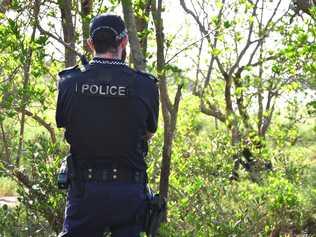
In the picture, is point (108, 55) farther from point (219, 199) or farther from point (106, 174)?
point (219, 199)

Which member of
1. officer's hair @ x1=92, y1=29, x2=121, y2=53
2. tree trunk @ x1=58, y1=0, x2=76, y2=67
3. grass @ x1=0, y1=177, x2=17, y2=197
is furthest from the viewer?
grass @ x1=0, y1=177, x2=17, y2=197

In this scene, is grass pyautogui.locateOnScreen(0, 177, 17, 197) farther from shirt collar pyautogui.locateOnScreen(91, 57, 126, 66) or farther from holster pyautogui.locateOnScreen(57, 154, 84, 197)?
shirt collar pyautogui.locateOnScreen(91, 57, 126, 66)

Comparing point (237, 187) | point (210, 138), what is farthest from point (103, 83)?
point (210, 138)

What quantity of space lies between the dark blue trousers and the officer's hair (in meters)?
0.67

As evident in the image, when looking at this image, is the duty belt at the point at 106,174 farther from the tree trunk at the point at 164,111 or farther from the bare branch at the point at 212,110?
the bare branch at the point at 212,110

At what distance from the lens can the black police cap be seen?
3104 mm

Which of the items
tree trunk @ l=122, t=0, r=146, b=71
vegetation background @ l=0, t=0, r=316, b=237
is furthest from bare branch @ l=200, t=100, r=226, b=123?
tree trunk @ l=122, t=0, r=146, b=71

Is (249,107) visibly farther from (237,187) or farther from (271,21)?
(237,187)

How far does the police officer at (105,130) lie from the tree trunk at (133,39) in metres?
1.08

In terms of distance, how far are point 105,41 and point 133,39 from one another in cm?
124

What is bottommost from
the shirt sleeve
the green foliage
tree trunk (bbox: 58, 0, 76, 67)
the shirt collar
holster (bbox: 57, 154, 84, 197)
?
the green foliage

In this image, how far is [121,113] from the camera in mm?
3111

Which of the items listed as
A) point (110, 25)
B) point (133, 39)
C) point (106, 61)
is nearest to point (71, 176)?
point (106, 61)

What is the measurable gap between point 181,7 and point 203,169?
4.26m
